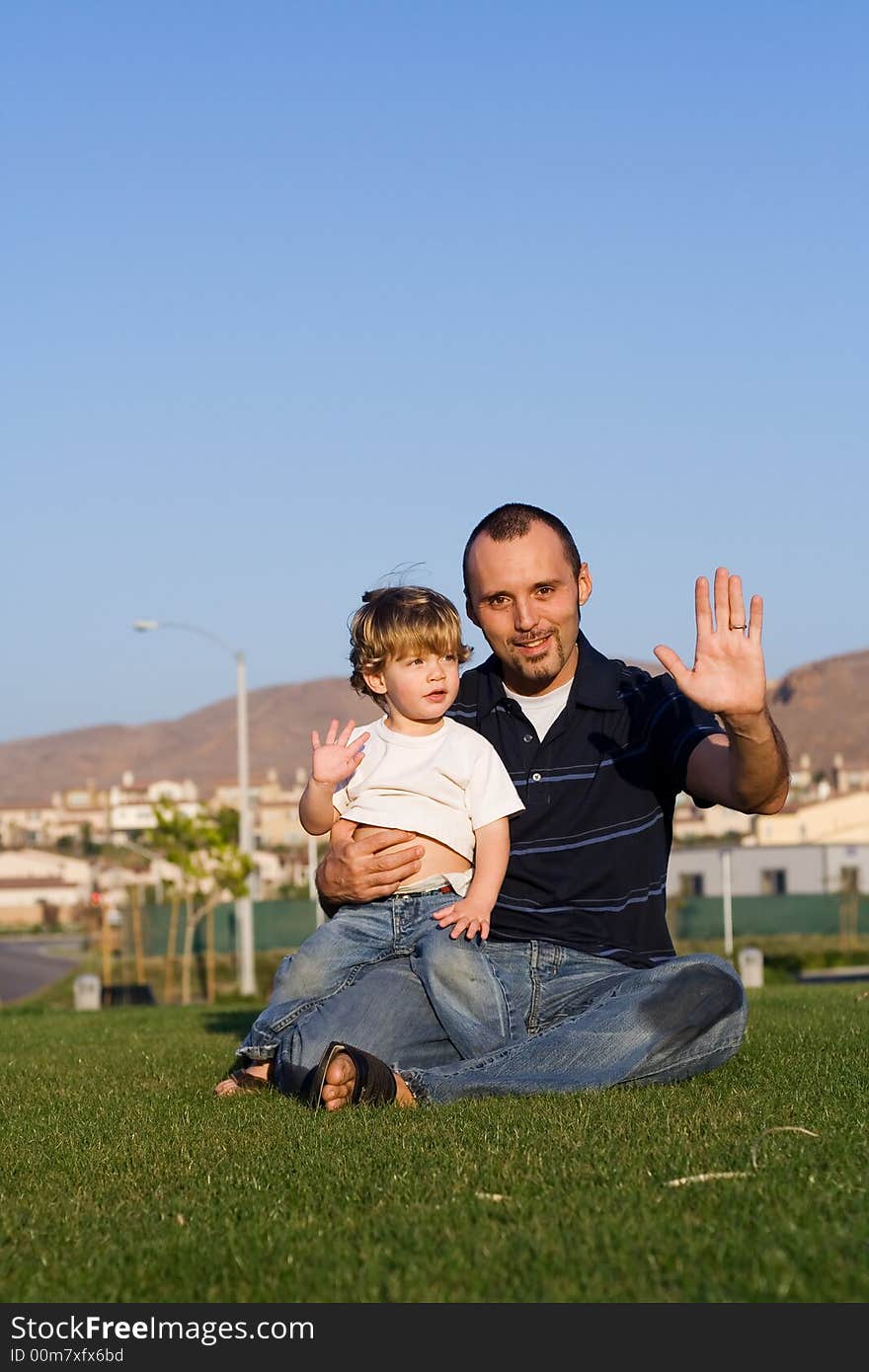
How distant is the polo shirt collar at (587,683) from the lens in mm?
5664

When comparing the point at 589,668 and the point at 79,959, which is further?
the point at 79,959

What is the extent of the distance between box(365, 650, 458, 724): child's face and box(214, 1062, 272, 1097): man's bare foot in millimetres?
1344

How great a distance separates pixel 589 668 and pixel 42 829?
580ft

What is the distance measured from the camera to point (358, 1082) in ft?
15.2

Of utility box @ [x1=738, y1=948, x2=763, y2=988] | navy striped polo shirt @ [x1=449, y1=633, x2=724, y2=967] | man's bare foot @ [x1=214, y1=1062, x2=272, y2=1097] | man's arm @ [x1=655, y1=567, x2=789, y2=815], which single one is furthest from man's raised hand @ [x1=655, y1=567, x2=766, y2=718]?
utility box @ [x1=738, y1=948, x2=763, y2=988]

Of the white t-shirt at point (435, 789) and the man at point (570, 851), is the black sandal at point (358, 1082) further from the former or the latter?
the white t-shirt at point (435, 789)

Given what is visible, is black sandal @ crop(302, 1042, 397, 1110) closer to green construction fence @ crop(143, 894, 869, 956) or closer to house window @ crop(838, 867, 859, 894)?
green construction fence @ crop(143, 894, 869, 956)

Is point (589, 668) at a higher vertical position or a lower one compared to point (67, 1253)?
higher

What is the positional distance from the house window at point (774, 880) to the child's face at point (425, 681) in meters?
63.7

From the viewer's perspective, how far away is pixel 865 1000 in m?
9.96

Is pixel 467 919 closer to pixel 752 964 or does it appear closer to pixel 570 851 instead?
pixel 570 851

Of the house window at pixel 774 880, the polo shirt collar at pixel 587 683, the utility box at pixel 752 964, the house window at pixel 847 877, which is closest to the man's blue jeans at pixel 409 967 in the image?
the polo shirt collar at pixel 587 683
